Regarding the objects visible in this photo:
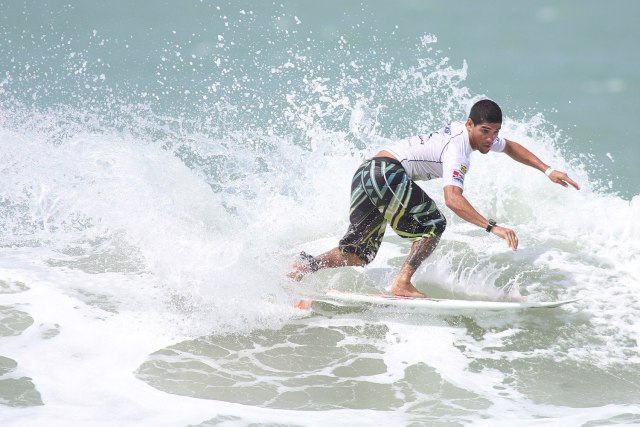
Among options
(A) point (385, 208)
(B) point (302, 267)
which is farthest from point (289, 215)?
(A) point (385, 208)

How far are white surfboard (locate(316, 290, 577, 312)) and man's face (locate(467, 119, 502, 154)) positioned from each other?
1212mm

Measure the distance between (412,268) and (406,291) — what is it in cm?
19

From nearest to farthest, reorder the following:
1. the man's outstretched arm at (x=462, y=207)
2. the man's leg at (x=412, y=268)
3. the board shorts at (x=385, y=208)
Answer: the man's outstretched arm at (x=462, y=207) → the board shorts at (x=385, y=208) → the man's leg at (x=412, y=268)

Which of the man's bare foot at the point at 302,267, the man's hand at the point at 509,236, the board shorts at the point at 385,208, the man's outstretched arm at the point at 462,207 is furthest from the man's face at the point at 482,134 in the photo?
the man's bare foot at the point at 302,267

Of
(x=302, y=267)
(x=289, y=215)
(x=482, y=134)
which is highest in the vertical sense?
(x=482, y=134)

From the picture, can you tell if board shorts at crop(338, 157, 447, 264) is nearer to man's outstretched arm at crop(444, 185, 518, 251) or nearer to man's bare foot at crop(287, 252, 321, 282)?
man's bare foot at crop(287, 252, 321, 282)

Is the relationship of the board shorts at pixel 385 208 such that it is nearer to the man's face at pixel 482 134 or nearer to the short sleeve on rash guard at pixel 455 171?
the short sleeve on rash guard at pixel 455 171

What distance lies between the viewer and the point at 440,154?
6.26 m

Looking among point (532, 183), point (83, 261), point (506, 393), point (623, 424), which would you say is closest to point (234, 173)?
point (83, 261)

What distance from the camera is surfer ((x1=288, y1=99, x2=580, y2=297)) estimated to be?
604 centimetres

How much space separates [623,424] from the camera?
499 cm

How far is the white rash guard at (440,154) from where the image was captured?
602 centimetres

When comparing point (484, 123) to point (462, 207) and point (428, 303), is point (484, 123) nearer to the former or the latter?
point (462, 207)

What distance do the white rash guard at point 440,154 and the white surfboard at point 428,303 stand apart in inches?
38.4
